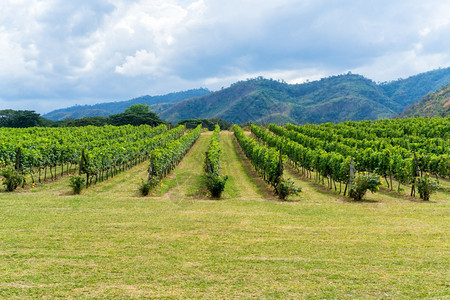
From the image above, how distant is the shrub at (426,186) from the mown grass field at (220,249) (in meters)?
1.70

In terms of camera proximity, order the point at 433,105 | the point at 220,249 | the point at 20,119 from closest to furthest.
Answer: the point at 220,249, the point at 20,119, the point at 433,105

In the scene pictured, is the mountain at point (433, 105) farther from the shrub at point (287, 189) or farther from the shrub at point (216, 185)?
the shrub at point (216, 185)

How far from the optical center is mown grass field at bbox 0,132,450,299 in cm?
607

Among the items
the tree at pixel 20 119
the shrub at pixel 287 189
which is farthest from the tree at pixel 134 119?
the shrub at pixel 287 189

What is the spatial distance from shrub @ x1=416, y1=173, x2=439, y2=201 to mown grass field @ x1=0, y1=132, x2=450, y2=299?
1699 mm

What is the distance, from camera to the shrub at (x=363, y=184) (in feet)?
49.2

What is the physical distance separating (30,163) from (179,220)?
14316mm

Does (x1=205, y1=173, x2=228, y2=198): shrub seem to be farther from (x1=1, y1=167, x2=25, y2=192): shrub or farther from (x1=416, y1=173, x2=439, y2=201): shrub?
(x1=1, y1=167, x2=25, y2=192): shrub

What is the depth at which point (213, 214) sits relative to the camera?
39.2ft

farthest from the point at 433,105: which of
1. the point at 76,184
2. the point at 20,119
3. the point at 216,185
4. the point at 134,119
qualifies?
the point at 20,119

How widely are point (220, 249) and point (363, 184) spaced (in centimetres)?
990

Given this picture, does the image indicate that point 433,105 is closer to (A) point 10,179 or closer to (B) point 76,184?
(B) point 76,184

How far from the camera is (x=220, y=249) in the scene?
26.9 feet

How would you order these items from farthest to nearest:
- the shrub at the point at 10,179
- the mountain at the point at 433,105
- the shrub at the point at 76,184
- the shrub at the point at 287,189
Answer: the mountain at the point at 433,105 < the shrub at the point at 76,184 < the shrub at the point at 10,179 < the shrub at the point at 287,189
